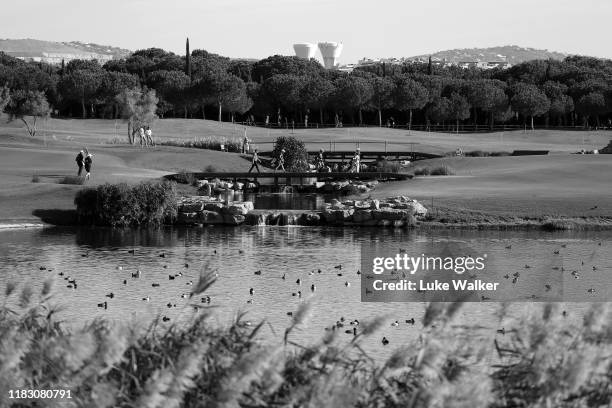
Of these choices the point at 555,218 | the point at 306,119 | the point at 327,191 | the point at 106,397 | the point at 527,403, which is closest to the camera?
the point at 106,397

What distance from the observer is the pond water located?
1169 inches

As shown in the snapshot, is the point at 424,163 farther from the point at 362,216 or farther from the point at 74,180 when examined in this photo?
the point at 362,216

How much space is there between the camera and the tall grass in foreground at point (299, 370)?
1128 centimetres

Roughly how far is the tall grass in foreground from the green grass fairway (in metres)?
39.6

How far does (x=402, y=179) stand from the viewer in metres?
70.9

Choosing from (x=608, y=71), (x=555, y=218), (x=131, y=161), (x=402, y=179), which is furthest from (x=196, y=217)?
(x=608, y=71)

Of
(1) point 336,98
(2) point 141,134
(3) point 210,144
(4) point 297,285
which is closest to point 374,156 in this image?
(3) point 210,144

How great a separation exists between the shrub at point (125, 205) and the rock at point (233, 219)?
7.40ft

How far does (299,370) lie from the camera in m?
13.2

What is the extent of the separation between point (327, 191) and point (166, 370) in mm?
57795

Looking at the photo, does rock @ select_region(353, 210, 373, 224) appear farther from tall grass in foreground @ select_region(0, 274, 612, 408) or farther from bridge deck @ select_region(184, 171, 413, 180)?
tall grass in foreground @ select_region(0, 274, 612, 408)

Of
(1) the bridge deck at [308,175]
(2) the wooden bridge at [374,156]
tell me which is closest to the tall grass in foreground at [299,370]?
(1) the bridge deck at [308,175]

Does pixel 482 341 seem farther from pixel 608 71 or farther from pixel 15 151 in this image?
pixel 608 71

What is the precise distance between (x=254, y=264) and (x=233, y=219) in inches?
539
